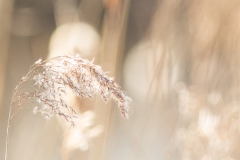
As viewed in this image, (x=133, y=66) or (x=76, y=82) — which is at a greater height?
(x=133, y=66)

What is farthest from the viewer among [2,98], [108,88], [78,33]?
[78,33]

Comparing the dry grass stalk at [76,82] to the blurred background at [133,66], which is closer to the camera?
the dry grass stalk at [76,82]

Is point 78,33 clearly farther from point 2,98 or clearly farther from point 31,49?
point 2,98

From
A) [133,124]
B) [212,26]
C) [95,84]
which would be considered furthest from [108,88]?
[212,26]

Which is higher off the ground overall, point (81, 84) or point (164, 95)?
point (164, 95)

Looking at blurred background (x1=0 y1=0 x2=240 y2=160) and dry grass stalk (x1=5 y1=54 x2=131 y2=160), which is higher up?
blurred background (x1=0 y1=0 x2=240 y2=160)

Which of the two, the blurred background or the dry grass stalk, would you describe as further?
the blurred background

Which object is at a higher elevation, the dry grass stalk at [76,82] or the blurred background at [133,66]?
the blurred background at [133,66]

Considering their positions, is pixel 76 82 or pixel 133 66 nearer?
pixel 76 82
